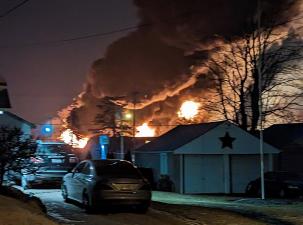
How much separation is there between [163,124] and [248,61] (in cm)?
2035

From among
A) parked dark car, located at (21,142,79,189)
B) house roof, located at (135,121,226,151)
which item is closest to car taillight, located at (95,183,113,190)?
parked dark car, located at (21,142,79,189)

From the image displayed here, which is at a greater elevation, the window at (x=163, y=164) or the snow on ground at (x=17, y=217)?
the window at (x=163, y=164)

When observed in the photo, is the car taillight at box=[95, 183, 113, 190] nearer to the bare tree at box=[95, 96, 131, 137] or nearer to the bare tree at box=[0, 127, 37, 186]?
the bare tree at box=[0, 127, 37, 186]

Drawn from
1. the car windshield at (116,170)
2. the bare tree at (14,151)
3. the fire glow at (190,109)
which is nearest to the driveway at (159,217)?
the car windshield at (116,170)

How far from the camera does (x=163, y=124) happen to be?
64.3 m

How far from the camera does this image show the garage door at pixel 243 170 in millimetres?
35753

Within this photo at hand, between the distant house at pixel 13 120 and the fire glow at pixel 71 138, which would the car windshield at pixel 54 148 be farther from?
the fire glow at pixel 71 138

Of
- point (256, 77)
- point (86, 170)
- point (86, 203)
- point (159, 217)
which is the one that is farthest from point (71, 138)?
point (159, 217)

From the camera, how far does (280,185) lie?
1222 inches

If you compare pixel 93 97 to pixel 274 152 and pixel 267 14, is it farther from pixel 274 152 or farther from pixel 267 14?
pixel 274 152

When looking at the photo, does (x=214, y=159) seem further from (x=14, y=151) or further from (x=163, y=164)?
(x=14, y=151)

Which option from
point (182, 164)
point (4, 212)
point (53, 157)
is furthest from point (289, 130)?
point (4, 212)

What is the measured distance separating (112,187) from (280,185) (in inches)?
637

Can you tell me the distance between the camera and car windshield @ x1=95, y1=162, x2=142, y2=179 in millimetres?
17156
